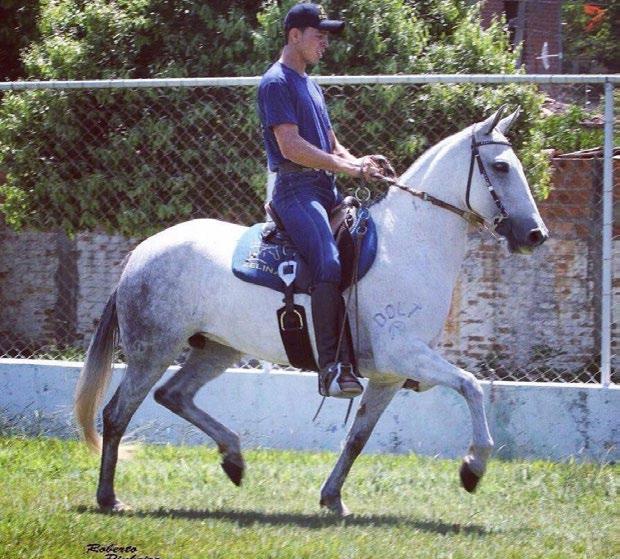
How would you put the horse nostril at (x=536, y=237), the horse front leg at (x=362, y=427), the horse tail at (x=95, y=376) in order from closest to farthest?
the horse nostril at (x=536, y=237) < the horse front leg at (x=362, y=427) < the horse tail at (x=95, y=376)

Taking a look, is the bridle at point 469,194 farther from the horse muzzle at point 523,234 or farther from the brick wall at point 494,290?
the brick wall at point 494,290

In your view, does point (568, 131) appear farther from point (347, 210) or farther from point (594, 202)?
point (347, 210)

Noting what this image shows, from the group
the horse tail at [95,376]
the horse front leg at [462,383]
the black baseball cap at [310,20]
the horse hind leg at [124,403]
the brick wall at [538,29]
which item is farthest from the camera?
the brick wall at [538,29]

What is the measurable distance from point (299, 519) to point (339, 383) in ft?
2.63

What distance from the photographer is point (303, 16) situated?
676 cm

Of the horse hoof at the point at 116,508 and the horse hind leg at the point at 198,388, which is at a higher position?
the horse hind leg at the point at 198,388

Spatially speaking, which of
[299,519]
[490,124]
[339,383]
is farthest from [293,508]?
[490,124]

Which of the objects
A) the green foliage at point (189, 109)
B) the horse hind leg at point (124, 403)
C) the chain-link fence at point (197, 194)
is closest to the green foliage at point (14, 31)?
the green foliage at point (189, 109)

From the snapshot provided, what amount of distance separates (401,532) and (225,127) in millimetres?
4449

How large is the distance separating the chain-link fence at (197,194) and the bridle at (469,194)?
270 cm

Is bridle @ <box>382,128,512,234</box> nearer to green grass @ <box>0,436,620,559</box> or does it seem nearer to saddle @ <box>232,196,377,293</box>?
saddle @ <box>232,196,377,293</box>

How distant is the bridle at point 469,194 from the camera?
6.65 m

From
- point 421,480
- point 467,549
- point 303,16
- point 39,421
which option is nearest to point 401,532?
point 467,549

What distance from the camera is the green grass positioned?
589 centimetres
